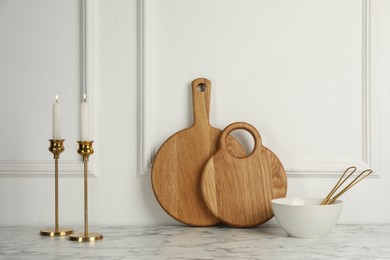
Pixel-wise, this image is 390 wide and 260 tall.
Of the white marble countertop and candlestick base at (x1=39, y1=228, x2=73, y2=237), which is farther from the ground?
candlestick base at (x1=39, y1=228, x2=73, y2=237)

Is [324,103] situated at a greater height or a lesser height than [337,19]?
lesser

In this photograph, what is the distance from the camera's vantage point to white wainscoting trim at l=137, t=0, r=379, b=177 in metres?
1.50

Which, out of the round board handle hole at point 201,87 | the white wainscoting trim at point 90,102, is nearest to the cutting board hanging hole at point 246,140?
the round board handle hole at point 201,87

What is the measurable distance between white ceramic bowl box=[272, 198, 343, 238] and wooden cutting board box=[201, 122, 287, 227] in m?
0.11

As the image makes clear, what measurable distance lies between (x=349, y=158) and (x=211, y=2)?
0.52 metres

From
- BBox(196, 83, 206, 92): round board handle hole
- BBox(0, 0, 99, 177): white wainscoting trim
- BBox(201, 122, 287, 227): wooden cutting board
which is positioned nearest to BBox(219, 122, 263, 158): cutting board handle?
BBox(201, 122, 287, 227): wooden cutting board

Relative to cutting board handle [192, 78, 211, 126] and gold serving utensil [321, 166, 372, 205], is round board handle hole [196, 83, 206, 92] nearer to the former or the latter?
Answer: cutting board handle [192, 78, 211, 126]

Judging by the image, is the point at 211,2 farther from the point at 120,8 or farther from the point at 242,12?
the point at 120,8

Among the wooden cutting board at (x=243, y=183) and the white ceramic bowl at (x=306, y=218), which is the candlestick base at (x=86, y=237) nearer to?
the wooden cutting board at (x=243, y=183)

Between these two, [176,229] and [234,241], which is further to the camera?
[176,229]

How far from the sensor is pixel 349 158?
4.94ft

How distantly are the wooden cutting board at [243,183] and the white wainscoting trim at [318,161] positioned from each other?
73 mm

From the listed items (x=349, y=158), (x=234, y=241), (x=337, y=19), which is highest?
(x=337, y=19)

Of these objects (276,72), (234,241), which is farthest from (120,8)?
(234,241)
